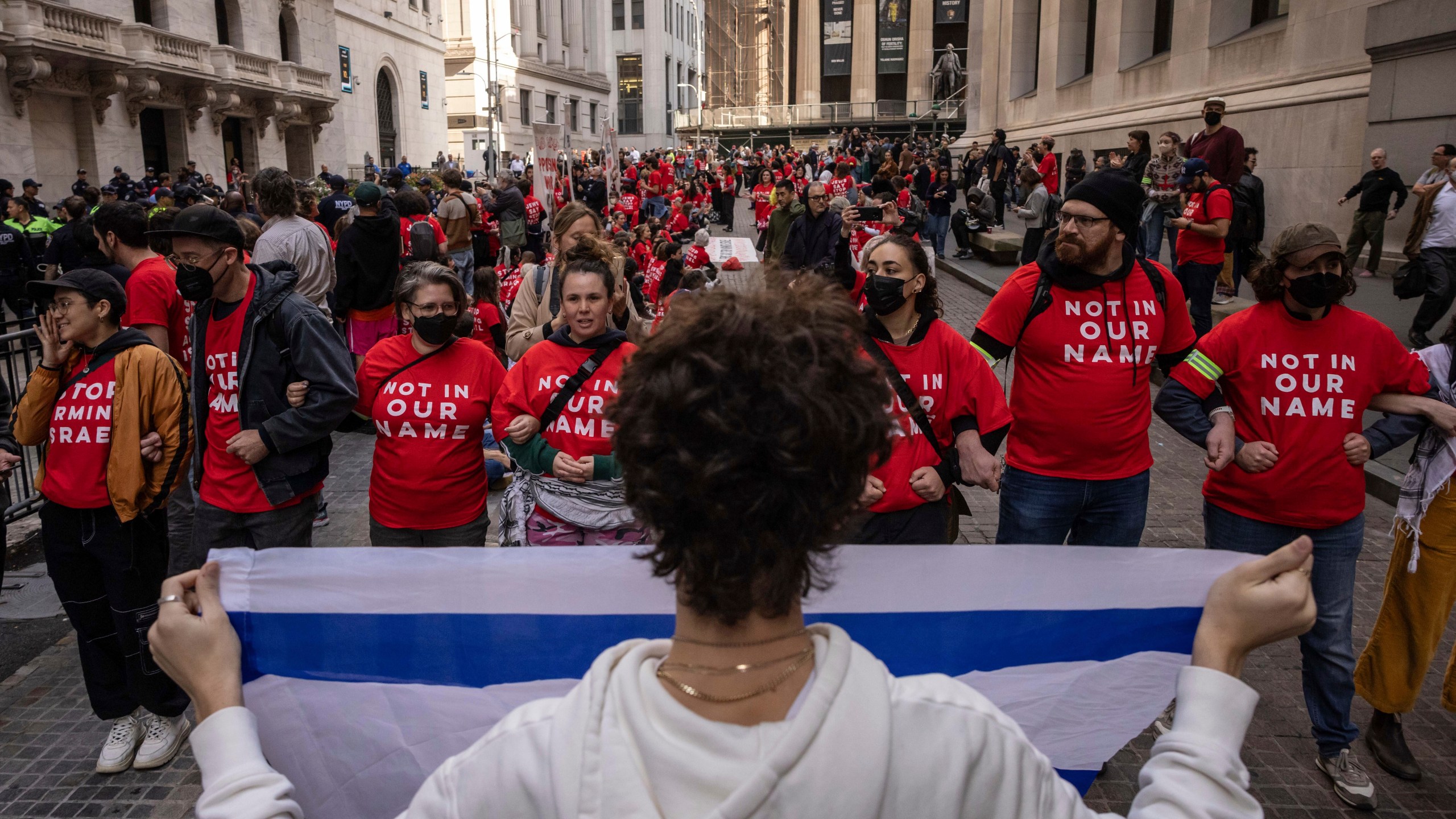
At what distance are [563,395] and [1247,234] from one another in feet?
33.0

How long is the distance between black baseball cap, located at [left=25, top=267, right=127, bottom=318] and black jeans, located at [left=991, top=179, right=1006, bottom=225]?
1889 cm

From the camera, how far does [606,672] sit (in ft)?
4.07

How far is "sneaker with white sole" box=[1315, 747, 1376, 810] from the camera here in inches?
142

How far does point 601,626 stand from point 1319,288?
9.08ft

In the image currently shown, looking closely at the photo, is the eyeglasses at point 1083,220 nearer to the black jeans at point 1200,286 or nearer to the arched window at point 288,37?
the black jeans at point 1200,286

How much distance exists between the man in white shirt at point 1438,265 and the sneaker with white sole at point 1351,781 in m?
7.04

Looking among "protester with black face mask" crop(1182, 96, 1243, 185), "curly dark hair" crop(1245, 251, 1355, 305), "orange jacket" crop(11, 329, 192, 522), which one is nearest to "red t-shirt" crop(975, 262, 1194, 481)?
"curly dark hair" crop(1245, 251, 1355, 305)

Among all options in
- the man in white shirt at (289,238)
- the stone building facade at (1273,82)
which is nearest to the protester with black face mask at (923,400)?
the man in white shirt at (289,238)

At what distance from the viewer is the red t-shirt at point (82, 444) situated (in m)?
3.88

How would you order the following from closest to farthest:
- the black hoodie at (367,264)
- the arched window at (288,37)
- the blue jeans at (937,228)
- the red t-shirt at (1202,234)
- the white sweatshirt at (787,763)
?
the white sweatshirt at (787,763) < the black hoodie at (367,264) < the red t-shirt at (1202,234) < the blue jeans at (937,228) < the arched window at (288,37)

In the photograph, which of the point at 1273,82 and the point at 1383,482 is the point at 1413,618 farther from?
the point at 1273,82

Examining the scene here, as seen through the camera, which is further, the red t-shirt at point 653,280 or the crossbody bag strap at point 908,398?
the red t-shirt at point 653,280

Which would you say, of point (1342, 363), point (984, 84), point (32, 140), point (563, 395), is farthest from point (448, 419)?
point (984, 84)

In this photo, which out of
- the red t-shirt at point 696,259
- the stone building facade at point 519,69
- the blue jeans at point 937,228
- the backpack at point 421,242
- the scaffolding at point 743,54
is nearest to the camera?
the backpack at point 421,242
